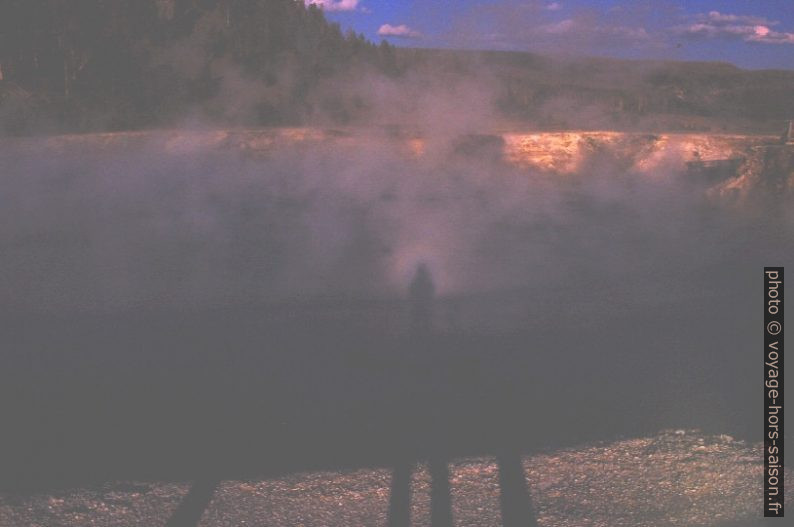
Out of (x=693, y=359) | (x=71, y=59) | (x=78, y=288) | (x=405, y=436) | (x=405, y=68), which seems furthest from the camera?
(x=71, y=59)

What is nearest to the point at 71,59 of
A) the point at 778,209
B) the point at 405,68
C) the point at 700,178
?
the point at 405,68

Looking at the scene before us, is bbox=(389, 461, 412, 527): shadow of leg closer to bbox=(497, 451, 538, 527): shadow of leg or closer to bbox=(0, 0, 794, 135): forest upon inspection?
bbox=(497, 451, 538, 527): shadow of leg

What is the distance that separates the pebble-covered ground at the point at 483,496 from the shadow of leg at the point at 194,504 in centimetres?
3

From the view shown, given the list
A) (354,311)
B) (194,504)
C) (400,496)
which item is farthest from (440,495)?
(354,311)

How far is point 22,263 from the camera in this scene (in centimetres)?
818

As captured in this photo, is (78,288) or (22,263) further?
(22,263)

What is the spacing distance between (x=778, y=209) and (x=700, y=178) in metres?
1.40

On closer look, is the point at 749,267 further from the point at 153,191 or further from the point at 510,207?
the point at 153,191

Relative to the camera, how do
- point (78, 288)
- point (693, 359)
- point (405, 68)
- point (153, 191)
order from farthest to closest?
point (405, 68) → point (153, 191) → point (78, 288) → point (693, 359)

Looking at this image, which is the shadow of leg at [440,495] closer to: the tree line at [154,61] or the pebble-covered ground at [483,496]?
the pebble-covered ground at [483,496]

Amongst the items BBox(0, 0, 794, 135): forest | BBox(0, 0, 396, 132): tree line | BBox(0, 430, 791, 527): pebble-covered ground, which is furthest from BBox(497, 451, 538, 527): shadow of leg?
BBox(0, 0, 396, 132): tree line

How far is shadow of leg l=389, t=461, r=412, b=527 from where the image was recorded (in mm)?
3275

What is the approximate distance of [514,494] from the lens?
11.3 ft

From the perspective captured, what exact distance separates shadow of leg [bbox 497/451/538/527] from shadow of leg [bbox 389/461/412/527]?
17.0 inches
